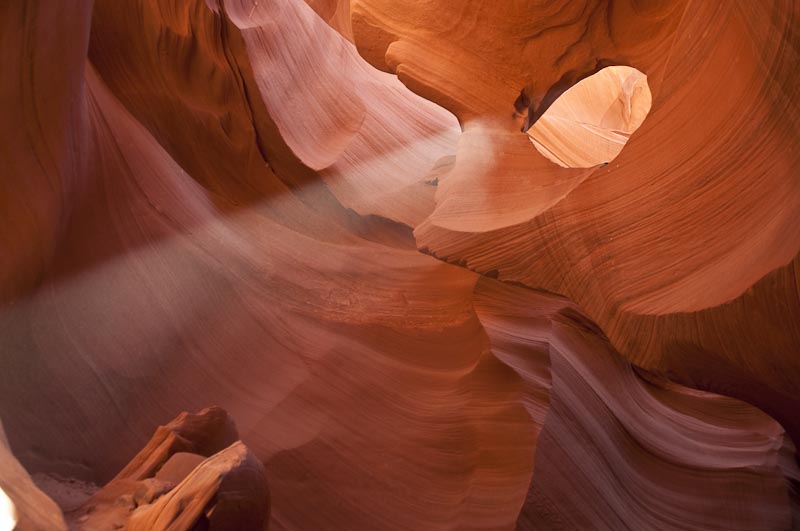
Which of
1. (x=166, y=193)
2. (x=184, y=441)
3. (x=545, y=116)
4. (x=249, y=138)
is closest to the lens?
(x=184, y=441)

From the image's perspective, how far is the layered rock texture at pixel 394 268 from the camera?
236 cm

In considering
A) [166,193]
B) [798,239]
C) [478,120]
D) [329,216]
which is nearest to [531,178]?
[478,120]

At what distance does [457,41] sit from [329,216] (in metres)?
1.47

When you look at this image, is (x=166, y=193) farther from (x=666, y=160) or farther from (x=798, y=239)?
(x=798, y=239)

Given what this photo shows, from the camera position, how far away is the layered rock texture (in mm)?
2363

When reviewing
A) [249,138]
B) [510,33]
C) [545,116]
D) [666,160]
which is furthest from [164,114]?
[666,160]

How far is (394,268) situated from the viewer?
4359 millimetres

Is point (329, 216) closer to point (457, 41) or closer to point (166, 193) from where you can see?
point (166, 193)

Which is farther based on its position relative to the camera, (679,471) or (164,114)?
(164,114)

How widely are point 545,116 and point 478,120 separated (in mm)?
1755

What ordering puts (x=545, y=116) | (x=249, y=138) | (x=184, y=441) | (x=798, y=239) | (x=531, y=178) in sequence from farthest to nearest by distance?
(x=545, y=116) → (x=249, y=138) → (x=531, y=178) → (x=184, y=441) → (x=798, y=239)

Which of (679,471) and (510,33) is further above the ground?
(510,33)

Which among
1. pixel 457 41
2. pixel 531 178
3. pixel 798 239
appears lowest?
pixel 531 178

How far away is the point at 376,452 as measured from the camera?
3.52 m
